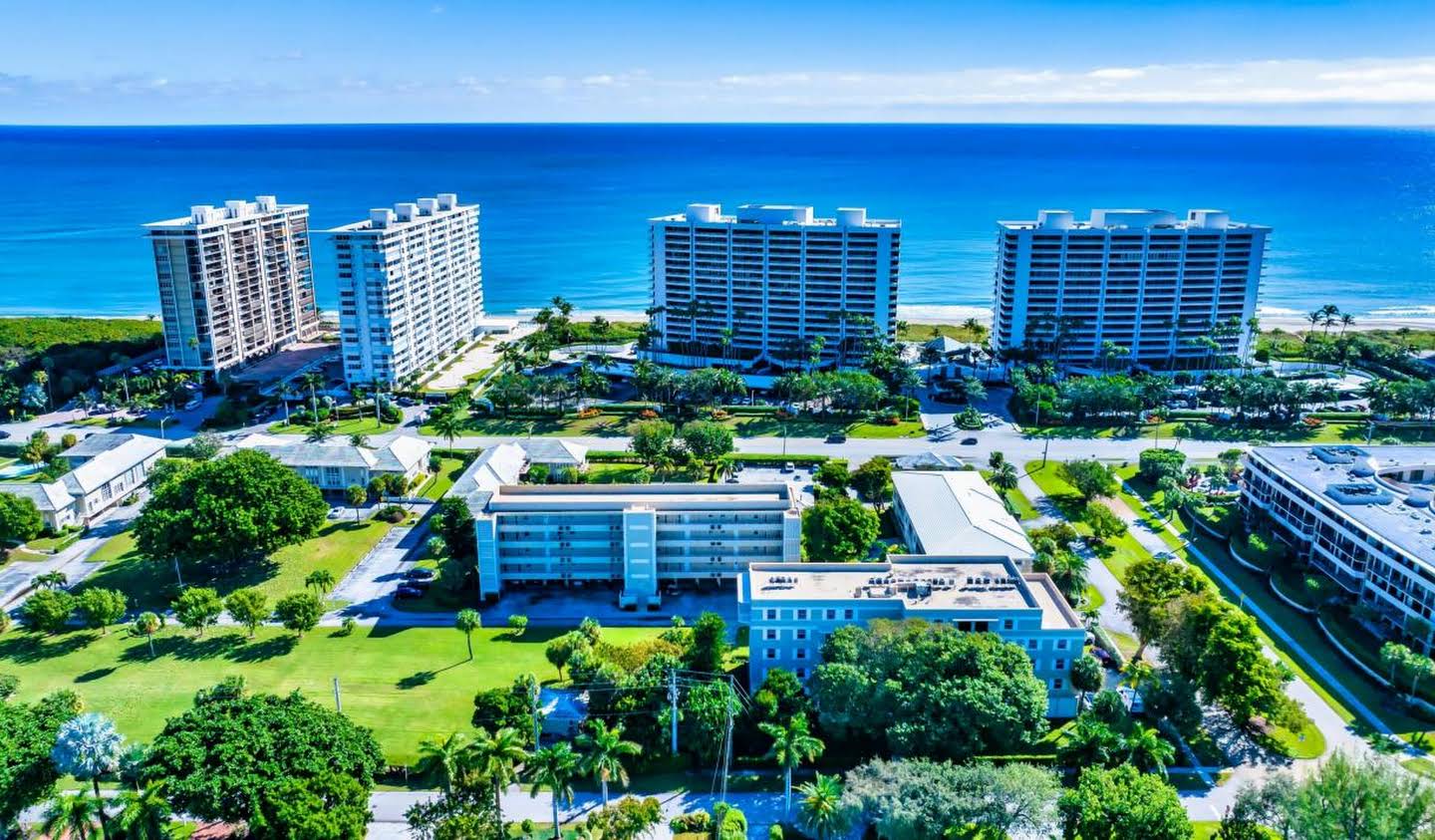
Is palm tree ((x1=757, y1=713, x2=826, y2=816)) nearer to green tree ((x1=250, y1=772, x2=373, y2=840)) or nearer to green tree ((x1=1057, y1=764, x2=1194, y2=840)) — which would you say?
green tree ((x1=1057, y1=764, x2=1194, y2=840))

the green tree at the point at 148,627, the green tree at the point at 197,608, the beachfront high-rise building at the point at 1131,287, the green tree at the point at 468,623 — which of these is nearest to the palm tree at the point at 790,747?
the green tree at the point at 468,623

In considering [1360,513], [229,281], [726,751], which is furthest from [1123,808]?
[229,281]

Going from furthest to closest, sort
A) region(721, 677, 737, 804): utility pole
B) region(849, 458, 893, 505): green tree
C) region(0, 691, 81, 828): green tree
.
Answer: region(849, 458, 893, 505): green tree
region(721, 677, 737, 804): utility pole
region(0, 691, 81, 828): green tree

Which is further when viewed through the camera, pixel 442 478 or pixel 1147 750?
pixel 442 478

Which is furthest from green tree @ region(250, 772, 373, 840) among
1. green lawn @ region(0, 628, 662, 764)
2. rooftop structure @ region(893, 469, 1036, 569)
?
rooftop structure @ region(893, 469, 1036, 569)

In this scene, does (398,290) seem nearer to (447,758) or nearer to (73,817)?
(73,817)

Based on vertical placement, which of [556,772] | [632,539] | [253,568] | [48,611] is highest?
[632,539]

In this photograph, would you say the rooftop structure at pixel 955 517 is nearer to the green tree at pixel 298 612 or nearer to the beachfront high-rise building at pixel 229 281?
the green tree at pixel 298 612
